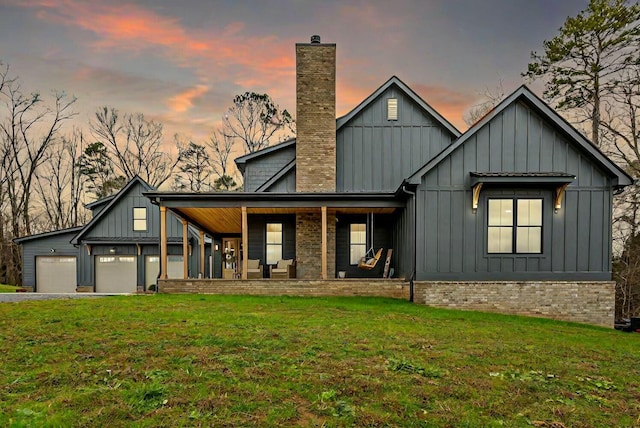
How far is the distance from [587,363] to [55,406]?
6483 millimetres

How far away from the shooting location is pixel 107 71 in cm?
2409

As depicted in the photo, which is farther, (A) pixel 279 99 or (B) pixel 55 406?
(A) pixel 279 99

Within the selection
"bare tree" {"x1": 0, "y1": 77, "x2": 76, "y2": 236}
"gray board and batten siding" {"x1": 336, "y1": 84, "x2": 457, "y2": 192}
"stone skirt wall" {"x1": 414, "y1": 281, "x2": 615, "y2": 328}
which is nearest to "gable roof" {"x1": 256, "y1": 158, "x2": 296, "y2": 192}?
"gray board and batten siding" {"x1": 336, "y1": 84, "x2": 457, "y2": 192}

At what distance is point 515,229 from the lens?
36.8 feet

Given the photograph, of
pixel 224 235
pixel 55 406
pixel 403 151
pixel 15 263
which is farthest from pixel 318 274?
pixel 15 263

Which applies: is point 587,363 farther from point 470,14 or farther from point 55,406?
point 470,14

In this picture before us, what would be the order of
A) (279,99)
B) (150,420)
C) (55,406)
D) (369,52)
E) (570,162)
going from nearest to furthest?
(150,420), (55,406), (570,162), (369,52), (279,99)

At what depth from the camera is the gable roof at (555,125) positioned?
1109 centimetres

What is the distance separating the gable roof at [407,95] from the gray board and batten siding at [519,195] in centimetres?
368

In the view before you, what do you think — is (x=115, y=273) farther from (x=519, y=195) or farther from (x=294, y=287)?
(x=519, y=195)

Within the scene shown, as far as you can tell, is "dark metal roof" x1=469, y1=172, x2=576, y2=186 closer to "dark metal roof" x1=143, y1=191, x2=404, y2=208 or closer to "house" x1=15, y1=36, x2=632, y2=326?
"house" x1=15, y1=36, x2=632, y2=326

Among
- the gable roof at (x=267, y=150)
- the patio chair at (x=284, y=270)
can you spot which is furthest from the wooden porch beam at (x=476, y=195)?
the gable roof at (x=267, y=150)

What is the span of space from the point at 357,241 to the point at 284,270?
3.18 meters

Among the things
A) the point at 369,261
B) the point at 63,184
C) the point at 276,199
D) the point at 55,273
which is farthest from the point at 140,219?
the point at 63,184
